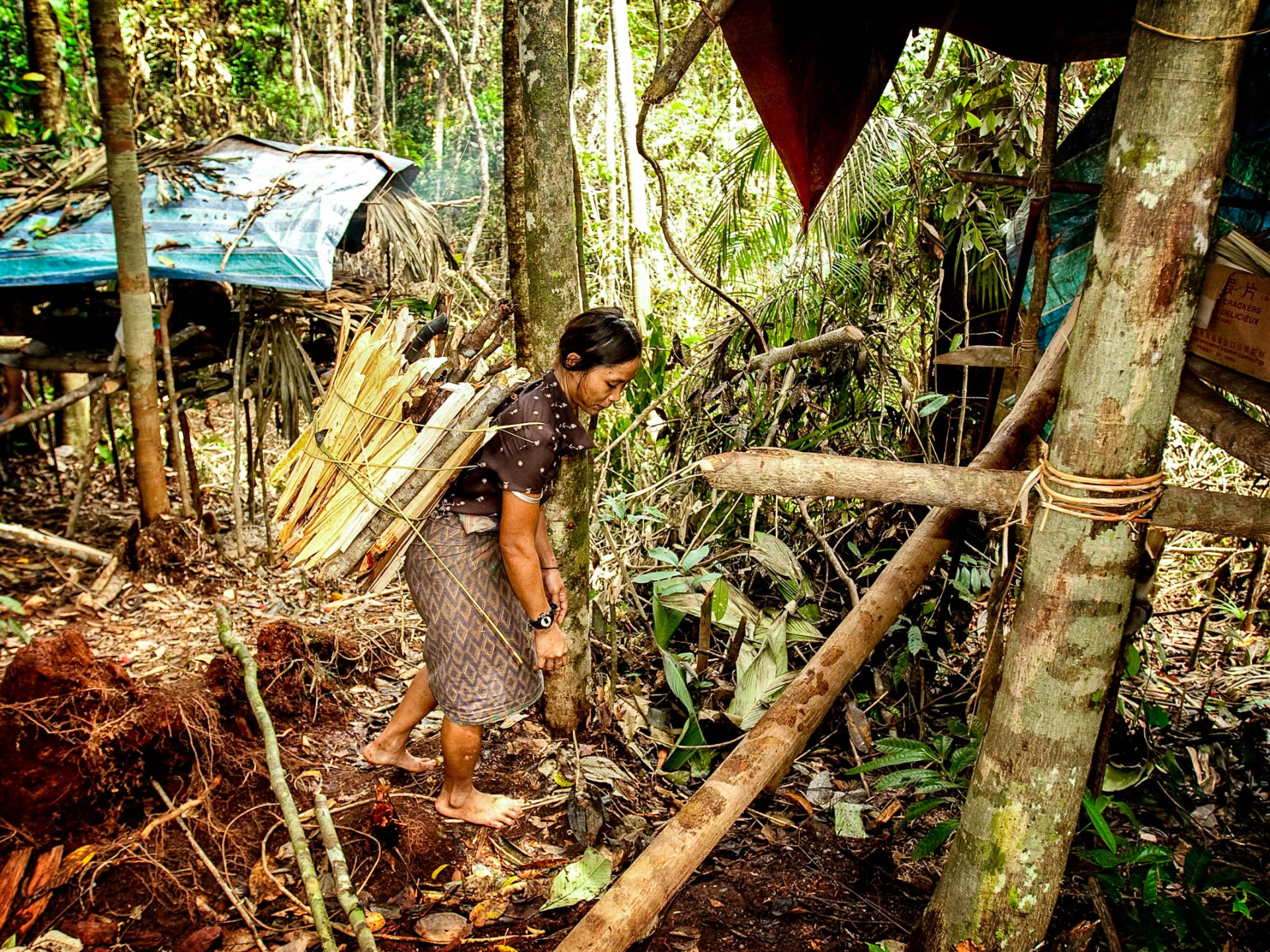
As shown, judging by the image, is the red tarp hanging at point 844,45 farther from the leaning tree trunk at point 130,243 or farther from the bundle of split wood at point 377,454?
the leaning tree trunk at point 130,243

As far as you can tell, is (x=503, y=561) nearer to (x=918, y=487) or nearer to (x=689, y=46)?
(x=918, y=487)

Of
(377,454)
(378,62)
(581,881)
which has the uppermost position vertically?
(378,62)

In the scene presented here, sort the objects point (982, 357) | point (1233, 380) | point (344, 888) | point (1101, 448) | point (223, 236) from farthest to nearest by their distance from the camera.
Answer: point (223, 236), point (982, 357), point (344, 888), point (1233, 380), point (1101, 448)

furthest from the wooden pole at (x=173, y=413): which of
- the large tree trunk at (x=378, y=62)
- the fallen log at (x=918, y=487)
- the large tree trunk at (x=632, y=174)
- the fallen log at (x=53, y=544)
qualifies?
the large tree trunk at (x=378, y=62)

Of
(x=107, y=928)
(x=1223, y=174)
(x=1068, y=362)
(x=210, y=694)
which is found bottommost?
(x=107, y=928)

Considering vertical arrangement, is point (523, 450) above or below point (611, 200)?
below

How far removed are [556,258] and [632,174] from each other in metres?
6.23

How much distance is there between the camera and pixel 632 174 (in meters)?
8.59

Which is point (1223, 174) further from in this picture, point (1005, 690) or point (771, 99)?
point (771, 99)

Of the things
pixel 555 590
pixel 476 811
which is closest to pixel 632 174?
pixel 555 590

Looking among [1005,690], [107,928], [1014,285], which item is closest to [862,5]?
[1014,285]

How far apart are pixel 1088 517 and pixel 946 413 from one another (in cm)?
279

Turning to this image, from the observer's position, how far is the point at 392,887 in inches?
95.3

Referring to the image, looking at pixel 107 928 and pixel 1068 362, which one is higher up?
pixel 1068 362
